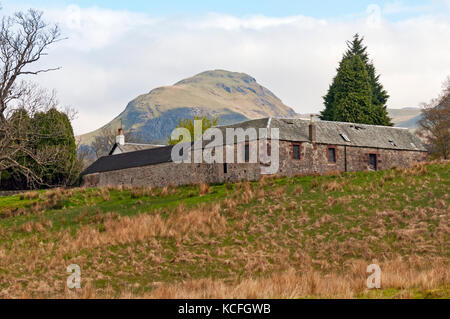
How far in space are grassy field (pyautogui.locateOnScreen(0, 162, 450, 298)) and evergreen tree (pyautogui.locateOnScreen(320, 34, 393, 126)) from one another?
32.0 meters

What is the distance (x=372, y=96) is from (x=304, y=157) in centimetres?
2910

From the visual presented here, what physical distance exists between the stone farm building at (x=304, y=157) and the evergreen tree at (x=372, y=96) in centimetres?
1044

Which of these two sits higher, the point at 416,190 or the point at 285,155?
the point at 285,155

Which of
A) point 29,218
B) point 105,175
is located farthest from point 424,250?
point 105,175

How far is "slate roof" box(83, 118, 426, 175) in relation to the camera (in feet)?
152

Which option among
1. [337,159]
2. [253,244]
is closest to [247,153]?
[337,159]

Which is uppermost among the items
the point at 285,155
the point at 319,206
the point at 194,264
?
the point at 285,155

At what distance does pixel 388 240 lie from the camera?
21.6m

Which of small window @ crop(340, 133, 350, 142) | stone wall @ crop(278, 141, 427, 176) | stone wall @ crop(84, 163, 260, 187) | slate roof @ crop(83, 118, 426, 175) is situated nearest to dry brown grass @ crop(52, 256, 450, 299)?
stone wall @ crop(84, 163, 260, 187)

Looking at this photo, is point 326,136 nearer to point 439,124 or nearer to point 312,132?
point 312,132

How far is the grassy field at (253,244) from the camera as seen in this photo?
45.1ft

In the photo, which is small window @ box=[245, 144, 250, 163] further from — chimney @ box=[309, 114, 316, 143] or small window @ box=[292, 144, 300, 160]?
chimney @ box=[309, 114, 316, 143]

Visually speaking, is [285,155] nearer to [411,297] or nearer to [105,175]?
[105,175]
